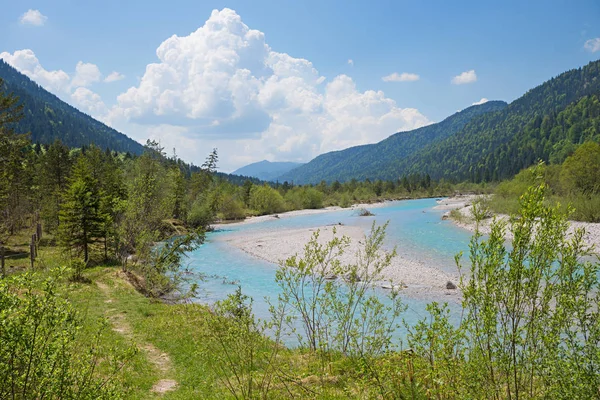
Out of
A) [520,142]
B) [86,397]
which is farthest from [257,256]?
[520,142]

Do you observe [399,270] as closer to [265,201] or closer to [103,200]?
[103,200]

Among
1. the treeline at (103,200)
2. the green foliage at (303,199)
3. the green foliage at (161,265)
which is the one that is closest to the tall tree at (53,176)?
the treeline at (103,200)

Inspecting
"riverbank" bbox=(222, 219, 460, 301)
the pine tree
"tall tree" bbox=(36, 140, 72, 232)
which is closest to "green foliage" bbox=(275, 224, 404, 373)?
"riverbank" bbox=(222, 219, 460, 301)

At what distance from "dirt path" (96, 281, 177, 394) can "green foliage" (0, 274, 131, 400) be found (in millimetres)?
4021

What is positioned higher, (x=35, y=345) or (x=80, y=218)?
(x=80, y=218)

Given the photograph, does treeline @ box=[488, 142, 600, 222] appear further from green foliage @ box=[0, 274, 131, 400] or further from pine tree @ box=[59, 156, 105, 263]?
green foliage @ box=[0, 274, 131, 400]

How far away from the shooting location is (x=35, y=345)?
447 cm

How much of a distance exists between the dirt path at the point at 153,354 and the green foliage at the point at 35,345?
402 cm

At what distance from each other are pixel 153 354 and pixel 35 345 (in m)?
9.95

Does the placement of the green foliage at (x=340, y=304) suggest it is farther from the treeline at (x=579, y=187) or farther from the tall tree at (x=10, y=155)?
the treeline at (x=579, y=187)

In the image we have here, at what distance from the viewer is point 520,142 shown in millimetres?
190875

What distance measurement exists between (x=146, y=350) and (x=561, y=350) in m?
13.3

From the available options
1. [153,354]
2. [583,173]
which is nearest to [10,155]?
[153,354]

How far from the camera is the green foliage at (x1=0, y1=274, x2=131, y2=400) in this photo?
4082mm
